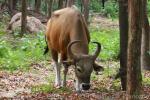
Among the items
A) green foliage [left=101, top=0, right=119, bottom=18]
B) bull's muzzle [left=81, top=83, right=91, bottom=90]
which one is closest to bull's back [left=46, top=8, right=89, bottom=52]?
bull's muzzle [left=81, top=83, right=91, bottom=90]

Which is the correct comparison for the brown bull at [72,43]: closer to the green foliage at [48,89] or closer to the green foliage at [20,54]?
the green foliage at [48,89]

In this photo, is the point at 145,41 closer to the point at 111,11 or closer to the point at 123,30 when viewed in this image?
the point at 123,30

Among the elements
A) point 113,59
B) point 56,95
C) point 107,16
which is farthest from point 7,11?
point 56,95

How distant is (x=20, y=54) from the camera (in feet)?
64.1

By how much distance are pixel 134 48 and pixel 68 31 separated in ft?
14.7

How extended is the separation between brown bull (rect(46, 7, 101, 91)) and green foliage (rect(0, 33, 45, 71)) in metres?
3.42

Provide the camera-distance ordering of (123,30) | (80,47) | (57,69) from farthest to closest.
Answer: (57,69) → (80,47) → (123,30)

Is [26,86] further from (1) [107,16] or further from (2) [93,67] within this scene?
(1) [107,16]

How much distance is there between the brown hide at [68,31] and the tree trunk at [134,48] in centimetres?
369

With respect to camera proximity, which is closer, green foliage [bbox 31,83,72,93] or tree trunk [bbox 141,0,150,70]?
green foliage [bbox 31,83,72,93]

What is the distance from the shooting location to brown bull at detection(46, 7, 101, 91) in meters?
11.6

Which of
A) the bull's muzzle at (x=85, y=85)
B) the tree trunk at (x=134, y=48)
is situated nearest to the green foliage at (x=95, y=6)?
the bull's muzzle at (x=85, y=85)

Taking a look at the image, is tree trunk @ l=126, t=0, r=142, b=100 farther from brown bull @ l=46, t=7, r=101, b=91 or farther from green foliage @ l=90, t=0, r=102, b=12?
green foliage @ l=90, t=0, r=102, b=12

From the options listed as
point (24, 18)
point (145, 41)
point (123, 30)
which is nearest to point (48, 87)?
point (123, 30)
